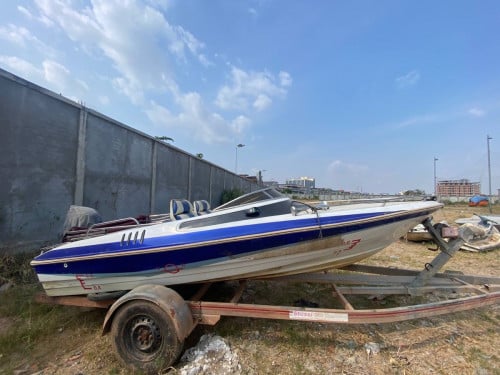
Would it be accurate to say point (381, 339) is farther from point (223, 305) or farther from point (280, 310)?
point (223, 305)

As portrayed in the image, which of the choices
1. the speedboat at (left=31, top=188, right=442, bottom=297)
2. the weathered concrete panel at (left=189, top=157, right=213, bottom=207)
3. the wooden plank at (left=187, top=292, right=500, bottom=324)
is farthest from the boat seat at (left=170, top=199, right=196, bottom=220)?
the weathered concrete panel at (left=189, top=157, right=213, bottom=207)

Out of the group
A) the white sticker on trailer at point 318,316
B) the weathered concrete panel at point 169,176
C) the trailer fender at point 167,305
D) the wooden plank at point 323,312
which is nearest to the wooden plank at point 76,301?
the trailer fender at point 167,305

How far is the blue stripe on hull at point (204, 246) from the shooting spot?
103 inches

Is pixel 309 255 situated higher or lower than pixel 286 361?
higher

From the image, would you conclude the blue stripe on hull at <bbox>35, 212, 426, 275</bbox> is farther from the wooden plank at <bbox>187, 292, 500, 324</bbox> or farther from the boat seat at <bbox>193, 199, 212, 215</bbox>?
the boat seat at <bbox>193, 199, 212, 215</bbox>

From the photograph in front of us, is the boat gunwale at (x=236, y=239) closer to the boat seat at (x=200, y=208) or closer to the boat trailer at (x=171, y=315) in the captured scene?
the boat trailer at (x=171, y=315)


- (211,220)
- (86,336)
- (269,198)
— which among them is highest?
(269,198)

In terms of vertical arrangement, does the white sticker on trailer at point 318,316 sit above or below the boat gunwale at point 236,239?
below

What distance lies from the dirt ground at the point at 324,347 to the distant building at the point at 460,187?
5491 cm

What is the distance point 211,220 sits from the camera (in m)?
2.86

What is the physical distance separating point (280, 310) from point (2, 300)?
3.72 metres

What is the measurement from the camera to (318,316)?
2.47m

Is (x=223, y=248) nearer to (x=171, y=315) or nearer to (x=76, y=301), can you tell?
(x=171, y=315)

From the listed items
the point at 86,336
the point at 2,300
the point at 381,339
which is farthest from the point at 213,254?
the point at 2,300
